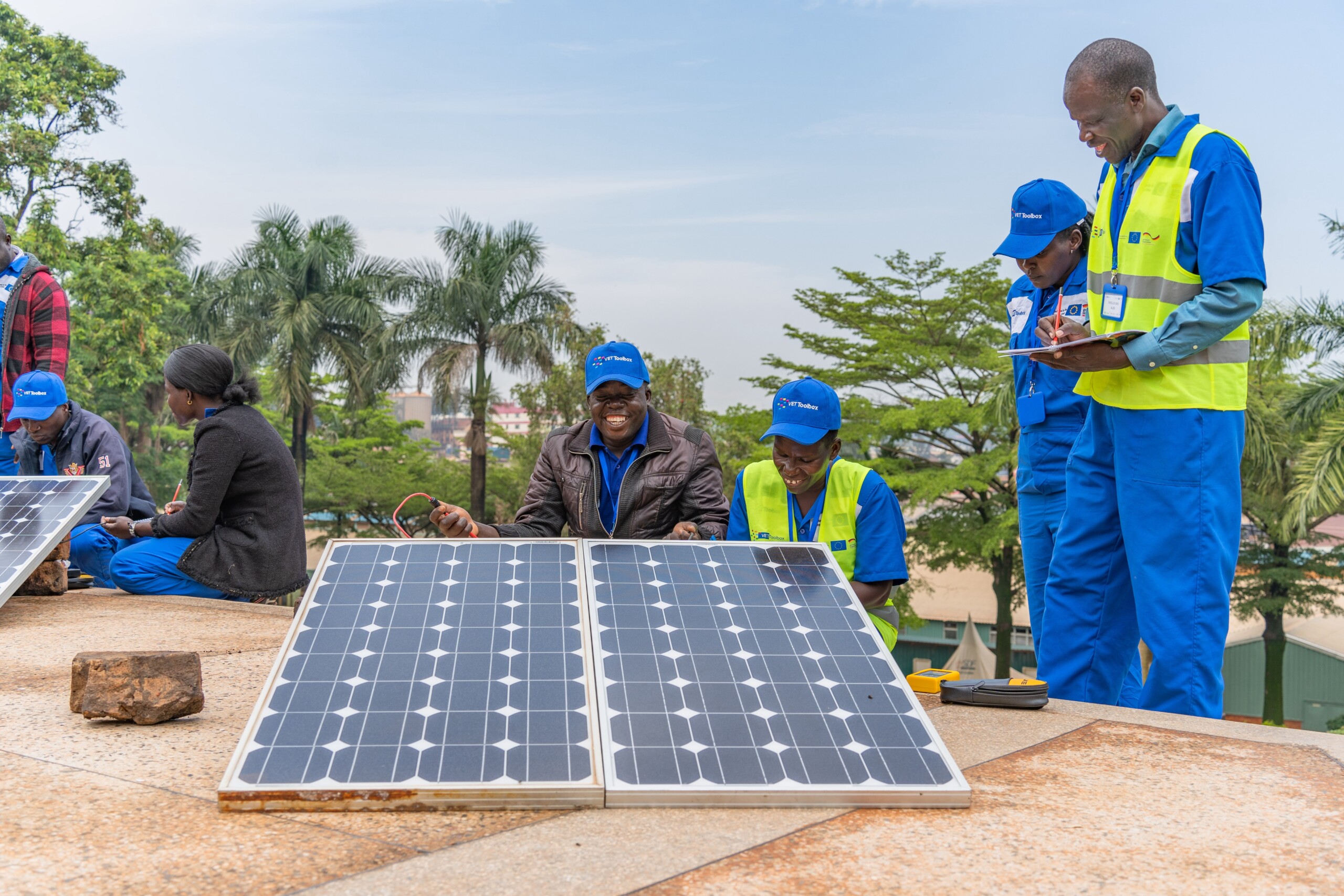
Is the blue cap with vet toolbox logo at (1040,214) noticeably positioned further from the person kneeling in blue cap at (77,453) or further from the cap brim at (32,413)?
the cap brim at (32,413)

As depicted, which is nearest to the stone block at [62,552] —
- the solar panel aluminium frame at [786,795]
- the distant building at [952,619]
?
the solar panel aluminium frame at [786,795]

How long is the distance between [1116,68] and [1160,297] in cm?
75

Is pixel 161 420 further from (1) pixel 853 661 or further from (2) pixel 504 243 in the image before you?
(1) pixel 853 661

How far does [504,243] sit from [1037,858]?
31.8 meters

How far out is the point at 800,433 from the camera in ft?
13.5

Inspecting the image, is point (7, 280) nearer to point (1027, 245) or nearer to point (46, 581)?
point (46, 581)

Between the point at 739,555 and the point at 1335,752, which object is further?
the point at 739,555

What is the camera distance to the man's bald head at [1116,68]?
359 centimetres

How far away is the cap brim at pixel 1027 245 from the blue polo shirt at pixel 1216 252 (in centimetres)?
95

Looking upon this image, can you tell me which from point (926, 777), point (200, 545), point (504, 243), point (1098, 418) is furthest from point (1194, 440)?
point (504, 243)

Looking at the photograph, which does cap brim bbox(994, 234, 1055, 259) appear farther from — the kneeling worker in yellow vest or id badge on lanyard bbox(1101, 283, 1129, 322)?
the kneeling worker in yellow vest

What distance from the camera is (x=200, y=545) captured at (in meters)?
5.86

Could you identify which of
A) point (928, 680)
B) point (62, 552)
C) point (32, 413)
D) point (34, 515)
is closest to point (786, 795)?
point (928, 680)

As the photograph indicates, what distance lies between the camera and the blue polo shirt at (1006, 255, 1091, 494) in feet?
15.3
